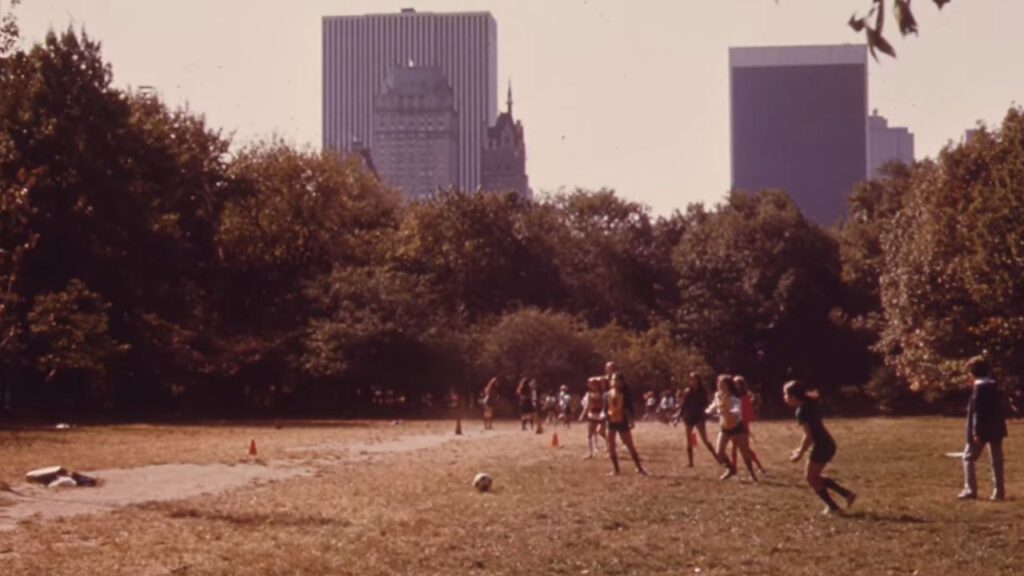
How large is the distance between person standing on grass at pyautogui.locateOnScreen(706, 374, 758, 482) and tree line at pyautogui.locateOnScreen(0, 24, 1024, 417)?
47.4 ft

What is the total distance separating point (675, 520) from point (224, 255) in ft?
195

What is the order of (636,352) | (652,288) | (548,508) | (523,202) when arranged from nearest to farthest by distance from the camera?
(548,508)
(636,352)
(652,288)
(523,202)

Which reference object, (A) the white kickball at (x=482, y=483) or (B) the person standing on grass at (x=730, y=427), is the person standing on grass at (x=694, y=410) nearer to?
(B) the person standing on grass at (x=730, y=427)

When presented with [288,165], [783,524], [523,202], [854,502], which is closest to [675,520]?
[783,524]

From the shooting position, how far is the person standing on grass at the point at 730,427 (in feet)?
86.6

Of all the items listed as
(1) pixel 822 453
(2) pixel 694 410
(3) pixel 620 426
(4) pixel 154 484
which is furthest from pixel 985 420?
(4) pixel 154 484

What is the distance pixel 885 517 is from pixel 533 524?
13.7 feet

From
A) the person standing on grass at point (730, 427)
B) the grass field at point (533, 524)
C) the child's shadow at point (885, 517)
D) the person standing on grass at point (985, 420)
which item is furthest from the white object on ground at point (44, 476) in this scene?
the person standing on grass at point (985, 420)

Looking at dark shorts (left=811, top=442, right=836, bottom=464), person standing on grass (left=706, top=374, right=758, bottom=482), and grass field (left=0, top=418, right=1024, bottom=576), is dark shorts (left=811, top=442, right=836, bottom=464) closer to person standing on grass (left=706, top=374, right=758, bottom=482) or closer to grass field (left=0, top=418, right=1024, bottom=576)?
grass field (left=0, top=418, right=1024, bottom=576)

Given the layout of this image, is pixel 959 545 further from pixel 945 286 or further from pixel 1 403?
pixel 1 403

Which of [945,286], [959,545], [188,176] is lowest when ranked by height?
[959,545]

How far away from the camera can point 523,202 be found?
106062 millimetres

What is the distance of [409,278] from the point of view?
3029 inches

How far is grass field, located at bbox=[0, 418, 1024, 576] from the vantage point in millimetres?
14750
